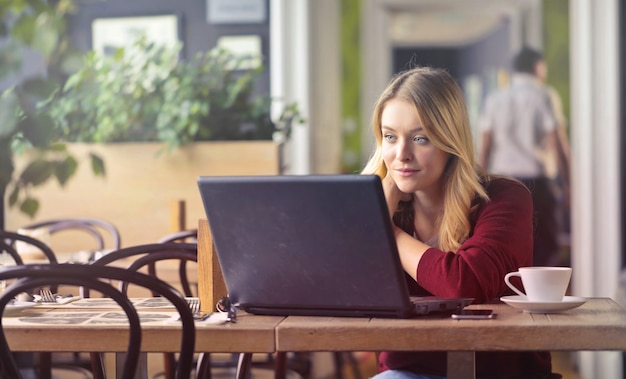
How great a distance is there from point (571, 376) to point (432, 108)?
134 inches

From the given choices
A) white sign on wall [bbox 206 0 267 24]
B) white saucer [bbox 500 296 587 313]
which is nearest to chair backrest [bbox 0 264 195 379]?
white saucer [bbox 500 296 587 313]

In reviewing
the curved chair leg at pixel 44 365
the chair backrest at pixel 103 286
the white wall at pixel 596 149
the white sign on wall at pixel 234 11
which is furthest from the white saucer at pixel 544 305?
the white sign on wall at pixel 234 11

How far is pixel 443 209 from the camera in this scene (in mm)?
2018

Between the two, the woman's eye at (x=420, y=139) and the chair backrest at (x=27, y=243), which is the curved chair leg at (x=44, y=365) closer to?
the chair backrest at (x=27, y=243)

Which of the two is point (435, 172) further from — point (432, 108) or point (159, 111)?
point (159, 111)

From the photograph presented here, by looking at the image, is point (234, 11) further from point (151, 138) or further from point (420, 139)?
point (420, 139)

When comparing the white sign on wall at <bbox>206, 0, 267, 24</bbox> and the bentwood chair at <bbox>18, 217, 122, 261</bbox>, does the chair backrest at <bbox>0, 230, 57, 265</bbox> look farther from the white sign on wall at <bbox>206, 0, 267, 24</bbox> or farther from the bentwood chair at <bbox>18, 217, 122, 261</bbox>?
the white sign on wall at <bbox>206, 0, 267, 24</bbox>

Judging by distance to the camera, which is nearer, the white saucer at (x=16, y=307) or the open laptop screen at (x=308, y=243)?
the open laptop screen at (x=308, y=243)

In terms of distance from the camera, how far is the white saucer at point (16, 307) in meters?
1.69

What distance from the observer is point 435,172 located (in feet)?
6.40

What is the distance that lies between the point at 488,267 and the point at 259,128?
8.27 ft

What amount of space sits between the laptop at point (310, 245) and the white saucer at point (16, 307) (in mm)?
399

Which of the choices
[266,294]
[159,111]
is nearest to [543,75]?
[159,111]

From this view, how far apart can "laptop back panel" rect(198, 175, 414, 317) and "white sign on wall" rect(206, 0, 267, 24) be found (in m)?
3.78
